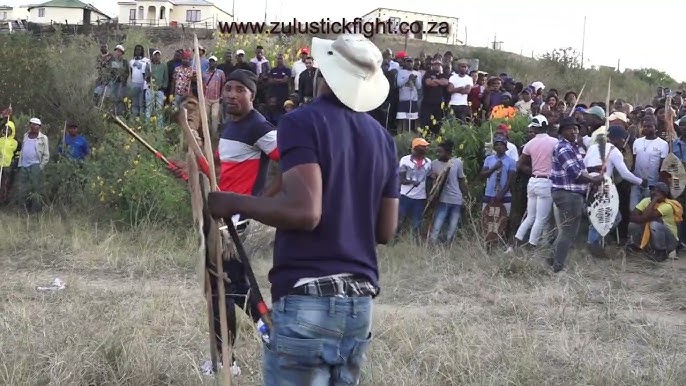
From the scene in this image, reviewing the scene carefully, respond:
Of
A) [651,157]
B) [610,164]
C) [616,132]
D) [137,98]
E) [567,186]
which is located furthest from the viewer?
[137,98]

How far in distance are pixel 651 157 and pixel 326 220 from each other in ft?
27.5

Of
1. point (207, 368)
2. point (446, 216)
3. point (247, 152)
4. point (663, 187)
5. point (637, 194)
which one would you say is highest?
point (247, 152)

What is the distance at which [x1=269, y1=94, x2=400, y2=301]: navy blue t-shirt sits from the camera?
2801 mm

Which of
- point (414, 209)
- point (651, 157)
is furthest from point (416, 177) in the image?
point (651, 157)

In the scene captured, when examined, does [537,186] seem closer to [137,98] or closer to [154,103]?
[154,103]

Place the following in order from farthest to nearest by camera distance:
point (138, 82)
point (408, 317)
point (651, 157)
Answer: point (138, 82) < point (651, 157) < point (408, 317)

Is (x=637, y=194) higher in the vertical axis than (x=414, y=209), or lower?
higher

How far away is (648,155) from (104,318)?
23.1 ft

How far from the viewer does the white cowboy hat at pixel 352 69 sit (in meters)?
2.94

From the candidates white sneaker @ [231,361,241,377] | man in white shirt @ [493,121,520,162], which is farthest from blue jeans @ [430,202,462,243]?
white sneaker @ [231,361,241,377]

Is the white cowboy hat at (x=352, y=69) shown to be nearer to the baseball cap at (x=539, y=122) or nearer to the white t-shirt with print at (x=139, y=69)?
the baseball cap at (x=539, y=122)

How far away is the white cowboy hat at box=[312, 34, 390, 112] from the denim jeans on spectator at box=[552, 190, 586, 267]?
237 inches

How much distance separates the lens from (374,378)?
4773 mm

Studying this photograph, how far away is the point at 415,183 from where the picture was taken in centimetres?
1083
